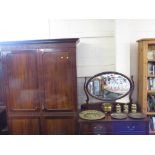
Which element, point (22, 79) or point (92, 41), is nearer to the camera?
point (22, 79)

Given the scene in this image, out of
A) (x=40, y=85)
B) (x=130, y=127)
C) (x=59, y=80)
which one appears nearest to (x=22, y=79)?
(x=40, y=85)

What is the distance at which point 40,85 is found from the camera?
2.59 metres

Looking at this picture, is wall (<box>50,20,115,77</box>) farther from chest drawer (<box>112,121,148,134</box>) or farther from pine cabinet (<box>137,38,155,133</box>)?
chest drawer (<box>112,121,148,134</box>)

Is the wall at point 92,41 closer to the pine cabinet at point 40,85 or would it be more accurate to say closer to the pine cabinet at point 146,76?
the pine cabinet at point 146,76

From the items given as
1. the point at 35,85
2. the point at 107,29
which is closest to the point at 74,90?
the point at 35,85

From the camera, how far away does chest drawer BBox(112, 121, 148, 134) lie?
2.61 m

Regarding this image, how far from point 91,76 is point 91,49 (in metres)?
0.43

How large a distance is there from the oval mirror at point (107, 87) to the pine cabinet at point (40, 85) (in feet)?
1.74

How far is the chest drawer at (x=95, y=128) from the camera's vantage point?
2613 millimetres

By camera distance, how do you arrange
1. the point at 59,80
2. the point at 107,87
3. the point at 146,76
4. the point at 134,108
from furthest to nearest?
the point at 107,87 < the point at 134,108 < the point at 146,76 < the point at 59,80

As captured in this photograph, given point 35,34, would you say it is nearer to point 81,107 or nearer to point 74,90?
point 74,90

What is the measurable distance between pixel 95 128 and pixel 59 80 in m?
0.82

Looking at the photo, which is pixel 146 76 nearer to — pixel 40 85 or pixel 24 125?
pixel 40 85
